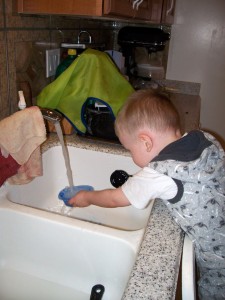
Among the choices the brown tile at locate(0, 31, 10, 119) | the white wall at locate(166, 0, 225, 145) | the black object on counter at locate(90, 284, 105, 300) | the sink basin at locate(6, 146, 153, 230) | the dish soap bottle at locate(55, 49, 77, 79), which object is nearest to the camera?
the black object on counter at locate(90, 284, 105, 300)

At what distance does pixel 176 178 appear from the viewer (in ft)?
2.05

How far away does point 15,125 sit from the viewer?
2.20 feet

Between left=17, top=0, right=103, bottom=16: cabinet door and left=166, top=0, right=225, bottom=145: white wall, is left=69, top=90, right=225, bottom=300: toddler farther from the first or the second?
left=166, top=0, right=225, bottom=145: white wall

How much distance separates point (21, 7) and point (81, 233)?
0.69m

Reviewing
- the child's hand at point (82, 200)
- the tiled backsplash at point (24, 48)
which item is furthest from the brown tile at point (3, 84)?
the child's hand at point (82, 200)

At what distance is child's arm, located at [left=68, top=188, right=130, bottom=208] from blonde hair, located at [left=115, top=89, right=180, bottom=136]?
0.16 meters

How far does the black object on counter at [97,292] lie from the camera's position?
0.62m

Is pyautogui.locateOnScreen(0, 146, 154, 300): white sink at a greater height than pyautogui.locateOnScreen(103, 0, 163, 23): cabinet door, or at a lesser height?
lesser

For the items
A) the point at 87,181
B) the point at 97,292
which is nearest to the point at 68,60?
the point at 87,181

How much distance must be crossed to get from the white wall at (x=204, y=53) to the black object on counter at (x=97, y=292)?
211 cm

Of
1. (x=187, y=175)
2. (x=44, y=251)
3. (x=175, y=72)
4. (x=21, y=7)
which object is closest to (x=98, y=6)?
(x=21, y=7)

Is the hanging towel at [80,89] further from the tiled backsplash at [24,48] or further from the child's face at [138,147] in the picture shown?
the child's face at [138,147]

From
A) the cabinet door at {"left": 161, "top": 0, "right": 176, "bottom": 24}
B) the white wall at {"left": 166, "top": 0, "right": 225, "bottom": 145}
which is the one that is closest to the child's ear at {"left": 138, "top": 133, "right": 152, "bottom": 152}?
the cabinet door at {"left": 161, "top": 0, "right": 176, "bottom": 24}

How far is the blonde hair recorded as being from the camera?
0.69 m
